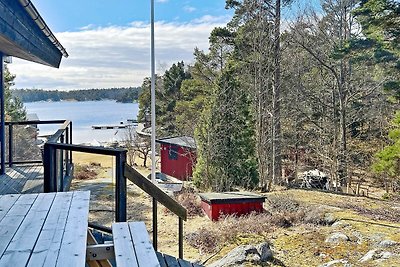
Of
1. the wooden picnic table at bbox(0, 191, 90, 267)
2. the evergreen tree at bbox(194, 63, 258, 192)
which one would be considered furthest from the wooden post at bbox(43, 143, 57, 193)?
the evergreen tree at bbox(194, 63, 258, 192)

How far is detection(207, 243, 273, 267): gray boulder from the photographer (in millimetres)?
5176

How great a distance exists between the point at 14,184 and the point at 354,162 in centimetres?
1339

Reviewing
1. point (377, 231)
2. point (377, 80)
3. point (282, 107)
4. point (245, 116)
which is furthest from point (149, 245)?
point (377, 80)

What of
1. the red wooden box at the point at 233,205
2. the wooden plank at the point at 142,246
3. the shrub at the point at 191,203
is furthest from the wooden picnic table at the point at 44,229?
the shrub at the point at 191,203

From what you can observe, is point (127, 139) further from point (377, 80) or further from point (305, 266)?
point (305, 266)

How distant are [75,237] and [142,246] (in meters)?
0.36

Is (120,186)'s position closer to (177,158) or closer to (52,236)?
(52,236)

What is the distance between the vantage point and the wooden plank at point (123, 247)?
1873mm

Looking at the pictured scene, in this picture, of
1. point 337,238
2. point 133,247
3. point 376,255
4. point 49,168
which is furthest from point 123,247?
point 337,238

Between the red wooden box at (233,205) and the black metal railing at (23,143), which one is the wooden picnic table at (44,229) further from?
the red wooden box at (233,205)

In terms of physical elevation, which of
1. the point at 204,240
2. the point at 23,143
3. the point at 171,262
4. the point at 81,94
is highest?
the point at 81,94

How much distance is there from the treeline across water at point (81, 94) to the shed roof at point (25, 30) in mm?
18810

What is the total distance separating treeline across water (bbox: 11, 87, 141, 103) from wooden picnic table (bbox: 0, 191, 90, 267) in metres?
21.6

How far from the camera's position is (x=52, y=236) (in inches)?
80.3
